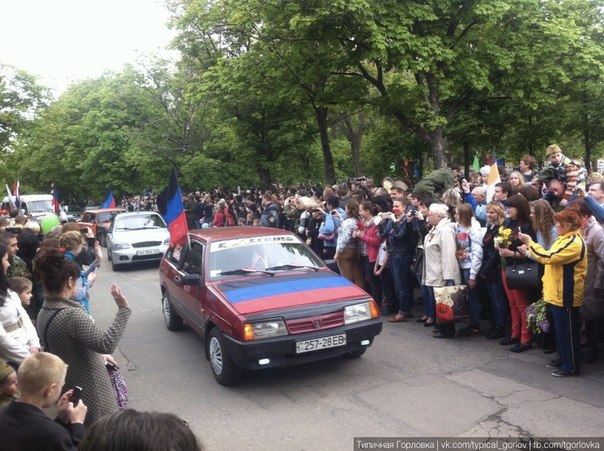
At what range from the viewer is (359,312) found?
5965 mm

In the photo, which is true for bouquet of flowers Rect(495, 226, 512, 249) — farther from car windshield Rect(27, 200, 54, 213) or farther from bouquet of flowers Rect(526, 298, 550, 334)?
car windshield Rect(27, 200, 54, 213)

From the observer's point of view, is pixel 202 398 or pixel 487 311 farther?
pixel 487 311

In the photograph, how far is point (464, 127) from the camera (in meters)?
21.1

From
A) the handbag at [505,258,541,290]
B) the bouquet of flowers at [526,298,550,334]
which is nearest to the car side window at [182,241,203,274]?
the handbag at [505,258,541,290]

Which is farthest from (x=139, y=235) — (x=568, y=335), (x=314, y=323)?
(x=568, y=335)

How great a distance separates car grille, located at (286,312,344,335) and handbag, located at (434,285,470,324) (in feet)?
6.47

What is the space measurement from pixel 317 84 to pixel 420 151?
8.56 metres

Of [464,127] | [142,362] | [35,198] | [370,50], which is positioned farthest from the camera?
[35,198]

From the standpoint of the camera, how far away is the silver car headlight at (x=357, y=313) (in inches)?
231

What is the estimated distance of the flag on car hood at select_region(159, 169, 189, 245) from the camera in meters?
7.49

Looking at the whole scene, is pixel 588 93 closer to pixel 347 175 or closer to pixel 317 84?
pixel 317 84

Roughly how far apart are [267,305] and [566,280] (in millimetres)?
3128

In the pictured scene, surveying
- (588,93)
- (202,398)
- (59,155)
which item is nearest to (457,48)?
(588,93)

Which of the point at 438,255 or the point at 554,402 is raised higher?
the point at 438,255
